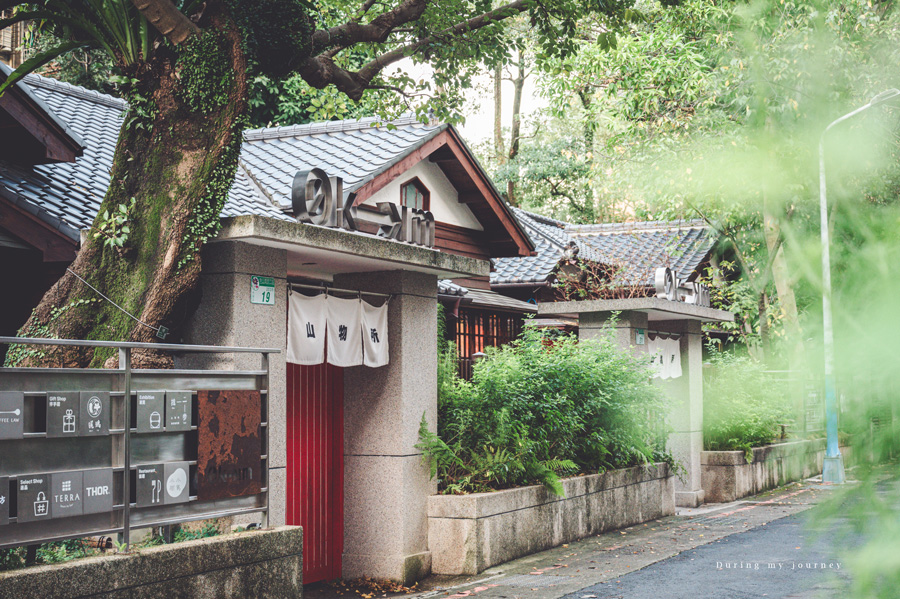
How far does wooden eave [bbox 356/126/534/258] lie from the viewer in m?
17.6

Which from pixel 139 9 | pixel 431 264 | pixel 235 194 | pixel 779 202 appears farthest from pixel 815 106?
pixel 235 194

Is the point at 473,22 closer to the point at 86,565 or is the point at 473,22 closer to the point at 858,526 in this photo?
the point at 86,565

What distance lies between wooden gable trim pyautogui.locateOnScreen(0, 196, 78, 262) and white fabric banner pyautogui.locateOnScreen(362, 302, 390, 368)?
3241mm

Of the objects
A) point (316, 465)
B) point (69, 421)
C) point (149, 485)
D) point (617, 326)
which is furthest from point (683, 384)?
Answer: point (69, 421)

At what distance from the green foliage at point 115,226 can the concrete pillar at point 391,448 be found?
3276 millimetres

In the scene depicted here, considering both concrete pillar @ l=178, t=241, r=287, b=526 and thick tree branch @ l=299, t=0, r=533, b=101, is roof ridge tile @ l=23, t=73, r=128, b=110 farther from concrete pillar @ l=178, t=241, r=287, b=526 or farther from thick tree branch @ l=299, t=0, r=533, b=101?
concrete pillar @ l=178, t=241, r=287, b=526

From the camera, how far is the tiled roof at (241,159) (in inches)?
420

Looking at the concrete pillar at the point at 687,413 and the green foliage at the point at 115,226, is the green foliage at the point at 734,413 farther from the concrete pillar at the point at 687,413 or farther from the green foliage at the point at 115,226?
the green foliage at the point at 115,226

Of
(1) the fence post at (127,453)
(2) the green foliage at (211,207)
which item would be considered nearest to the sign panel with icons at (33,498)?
(1) the fence post at (127,453)

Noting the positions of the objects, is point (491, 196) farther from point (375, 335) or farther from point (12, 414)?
point (12, 414)

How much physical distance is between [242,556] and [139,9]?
15.4 ft

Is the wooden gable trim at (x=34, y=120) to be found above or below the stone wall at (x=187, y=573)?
above

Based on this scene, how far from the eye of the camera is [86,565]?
593 cm

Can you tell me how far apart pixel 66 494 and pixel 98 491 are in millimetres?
263
